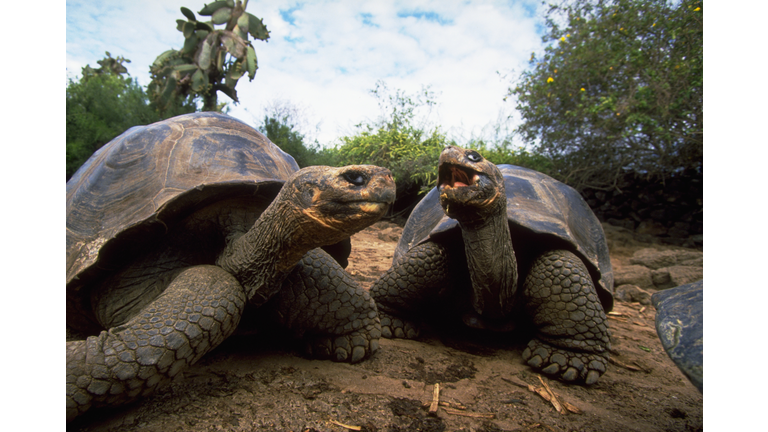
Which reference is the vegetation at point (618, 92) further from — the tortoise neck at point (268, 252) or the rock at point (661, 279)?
the tortoise neck at point (268, 252)

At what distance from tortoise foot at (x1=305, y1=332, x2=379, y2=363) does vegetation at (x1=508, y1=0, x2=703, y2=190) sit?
4319 millimetres

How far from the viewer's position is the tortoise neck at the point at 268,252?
162 cm

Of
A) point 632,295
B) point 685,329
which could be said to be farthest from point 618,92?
point 685,329

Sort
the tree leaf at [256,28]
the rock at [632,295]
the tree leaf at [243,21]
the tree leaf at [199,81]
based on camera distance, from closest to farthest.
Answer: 1. the rock at [632,295]
2. the tree leaf at [199,81]
3. the tree leaf at [243,21]
4. the tree leaf at [256,28]

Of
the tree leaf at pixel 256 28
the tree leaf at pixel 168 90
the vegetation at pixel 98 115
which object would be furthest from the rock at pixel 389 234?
the tree leaf at pixel 256 28

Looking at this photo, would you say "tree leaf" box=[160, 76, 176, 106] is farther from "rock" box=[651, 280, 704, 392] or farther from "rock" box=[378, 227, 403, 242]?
"rock" box=[651, 280, 704, 392]

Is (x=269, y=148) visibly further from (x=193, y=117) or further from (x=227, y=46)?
(x=227, y=46)

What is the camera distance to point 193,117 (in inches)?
95.1

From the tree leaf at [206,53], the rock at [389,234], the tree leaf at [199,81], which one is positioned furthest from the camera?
the tree leaf at [206,53]

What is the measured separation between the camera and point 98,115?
28.9ft

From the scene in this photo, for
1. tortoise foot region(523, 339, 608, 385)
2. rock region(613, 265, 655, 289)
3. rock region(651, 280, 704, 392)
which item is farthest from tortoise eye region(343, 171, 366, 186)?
rock region(613, 265, 655, 289)

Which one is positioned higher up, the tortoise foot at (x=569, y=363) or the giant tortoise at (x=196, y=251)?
the giant tortoise at (x=196, y=251)

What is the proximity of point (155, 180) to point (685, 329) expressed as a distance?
2.24 m

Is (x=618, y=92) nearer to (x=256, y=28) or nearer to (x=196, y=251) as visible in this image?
(x=196, y=251)
